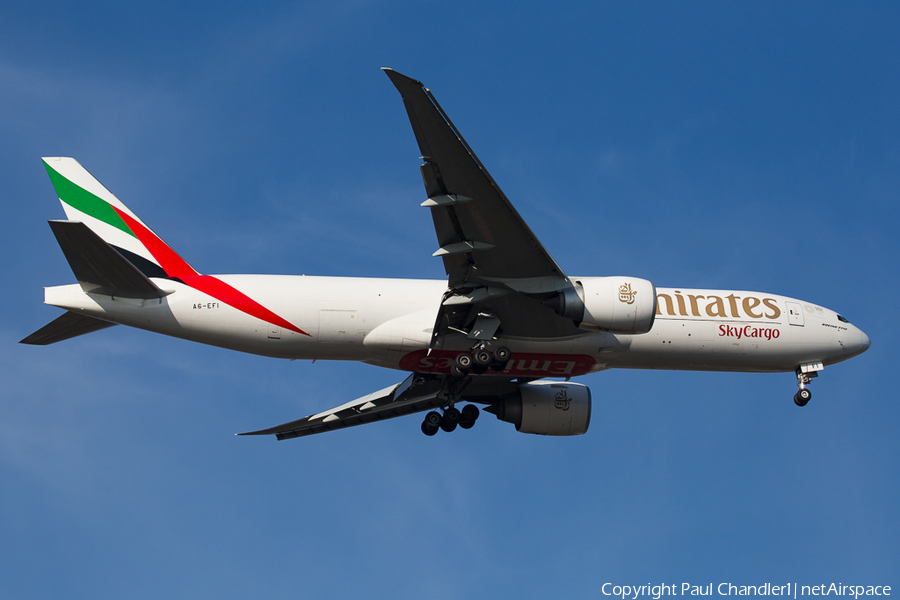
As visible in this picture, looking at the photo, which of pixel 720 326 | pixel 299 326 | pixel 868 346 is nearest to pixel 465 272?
pixel 299 326

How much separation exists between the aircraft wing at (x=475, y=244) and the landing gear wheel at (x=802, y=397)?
6.85m

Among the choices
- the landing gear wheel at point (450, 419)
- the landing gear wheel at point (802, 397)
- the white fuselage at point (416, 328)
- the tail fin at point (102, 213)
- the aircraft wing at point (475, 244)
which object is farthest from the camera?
the landing gear wheel at point (450, 419)

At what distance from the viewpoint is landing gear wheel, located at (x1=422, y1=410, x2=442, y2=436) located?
22.2m

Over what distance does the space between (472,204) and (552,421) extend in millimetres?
8525

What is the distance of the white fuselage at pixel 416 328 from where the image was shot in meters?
19.3

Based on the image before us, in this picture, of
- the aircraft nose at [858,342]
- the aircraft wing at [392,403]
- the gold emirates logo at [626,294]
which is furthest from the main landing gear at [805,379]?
the aircraft wing at [392,403]

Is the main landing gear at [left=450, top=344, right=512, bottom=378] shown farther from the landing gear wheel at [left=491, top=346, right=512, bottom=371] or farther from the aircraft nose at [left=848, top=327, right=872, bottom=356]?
the aircraft nose at [left=848, top=327, right=872, bottom=356]

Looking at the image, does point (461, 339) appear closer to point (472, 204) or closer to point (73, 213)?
point (472, 204)

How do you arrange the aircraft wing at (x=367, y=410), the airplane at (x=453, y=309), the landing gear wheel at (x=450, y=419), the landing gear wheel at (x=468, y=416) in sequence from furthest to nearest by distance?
the aircraft wing at (x=367, y=410)
the landing gear wheel at (x=468, y=416)
the landing gear wheel at (x=450, y=419)
the airplane at (x=453, y=309)

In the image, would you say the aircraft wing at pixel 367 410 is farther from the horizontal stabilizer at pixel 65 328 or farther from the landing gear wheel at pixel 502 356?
the horizontal stabilizer at pixel 65 328

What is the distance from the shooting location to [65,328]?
65.3ft

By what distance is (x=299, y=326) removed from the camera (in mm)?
19422

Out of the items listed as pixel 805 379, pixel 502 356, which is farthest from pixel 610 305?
pixel 805 379

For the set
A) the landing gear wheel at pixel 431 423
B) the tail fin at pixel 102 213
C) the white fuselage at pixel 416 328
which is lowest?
the landing gear wheel at pixel 431 423
